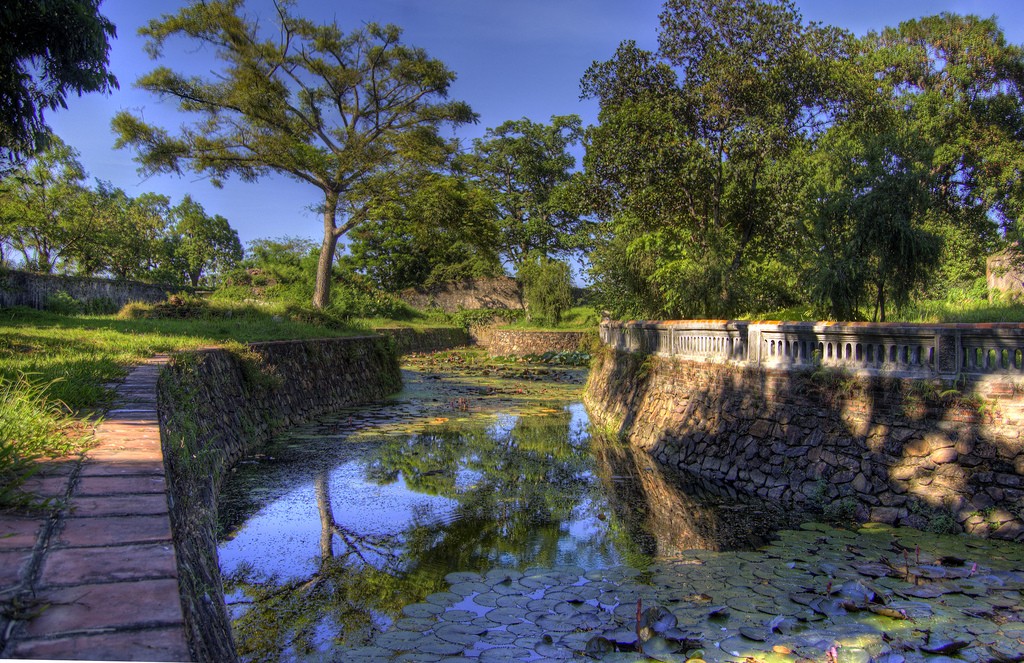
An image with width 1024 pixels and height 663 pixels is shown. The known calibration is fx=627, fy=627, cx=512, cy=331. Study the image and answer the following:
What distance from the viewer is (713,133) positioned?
15.1 metres

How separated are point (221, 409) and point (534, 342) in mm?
22395

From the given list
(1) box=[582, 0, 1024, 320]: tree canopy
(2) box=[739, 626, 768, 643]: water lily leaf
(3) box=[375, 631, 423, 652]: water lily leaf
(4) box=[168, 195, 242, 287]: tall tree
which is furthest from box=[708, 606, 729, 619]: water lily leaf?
(4) box=[168, 195, 242, 287]: tall tree

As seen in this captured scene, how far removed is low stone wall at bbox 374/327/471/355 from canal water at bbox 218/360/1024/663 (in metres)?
19.7

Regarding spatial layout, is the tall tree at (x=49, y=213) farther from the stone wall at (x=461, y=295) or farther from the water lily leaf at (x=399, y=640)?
the water lily leaf at (x=399, y=640)

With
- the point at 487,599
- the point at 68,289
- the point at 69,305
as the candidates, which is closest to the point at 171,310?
the point at 69,305

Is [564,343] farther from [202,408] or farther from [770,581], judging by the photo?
[770,581]

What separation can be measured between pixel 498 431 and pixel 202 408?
18.6 feet

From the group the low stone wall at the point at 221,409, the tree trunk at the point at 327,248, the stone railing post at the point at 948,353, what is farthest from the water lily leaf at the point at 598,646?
the tree trunk at the point at 327,248

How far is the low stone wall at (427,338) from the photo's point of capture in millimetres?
30031

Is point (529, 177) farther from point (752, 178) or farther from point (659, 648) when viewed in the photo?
point (659, 648)

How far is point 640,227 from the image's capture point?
18.2 meters

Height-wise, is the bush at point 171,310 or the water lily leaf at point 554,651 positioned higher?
the bush at point 171,310

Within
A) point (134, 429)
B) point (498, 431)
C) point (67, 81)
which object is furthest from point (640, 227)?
point (134, 429)

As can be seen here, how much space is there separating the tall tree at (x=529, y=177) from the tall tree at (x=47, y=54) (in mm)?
31484
